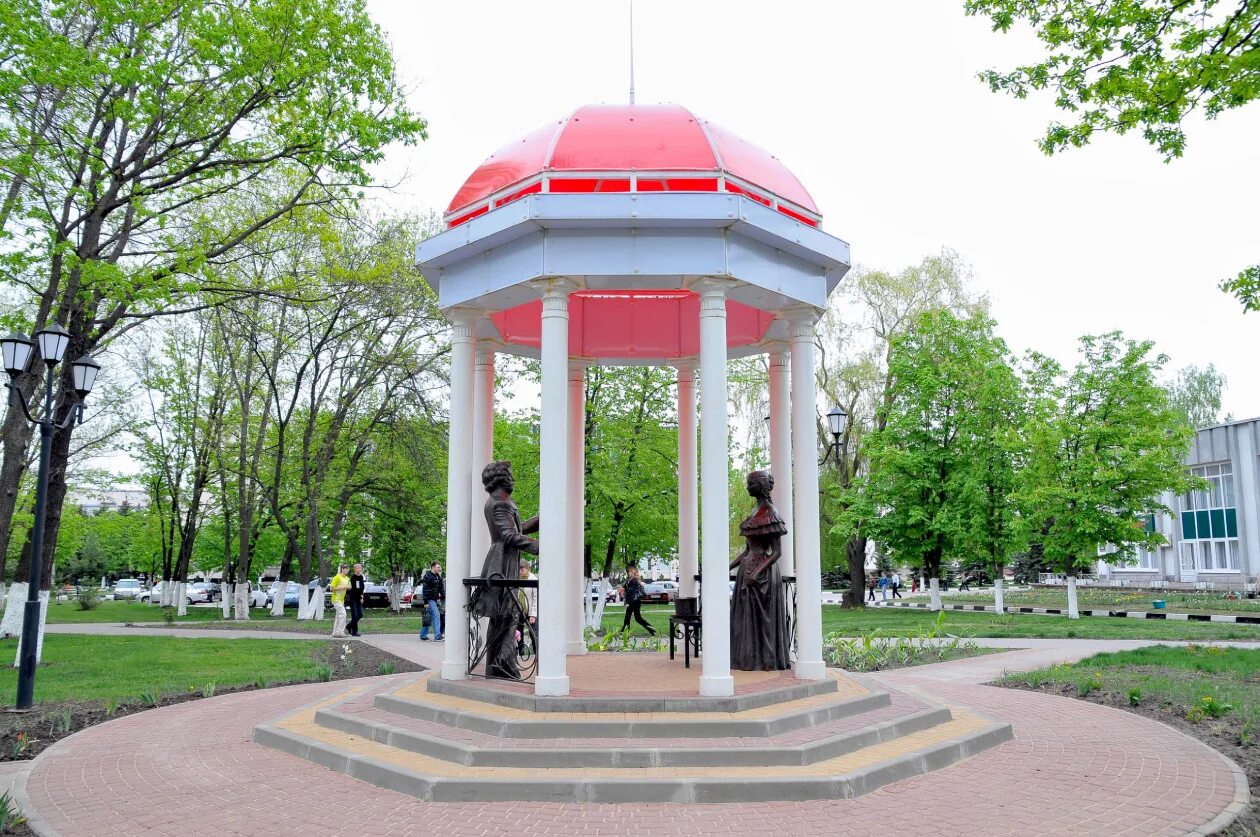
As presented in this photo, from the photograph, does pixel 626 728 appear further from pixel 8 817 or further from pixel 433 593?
pixel 433 593

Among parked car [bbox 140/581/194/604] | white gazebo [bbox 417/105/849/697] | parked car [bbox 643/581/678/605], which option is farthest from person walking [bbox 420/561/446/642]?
parked car [bbox 140/581/194/604]

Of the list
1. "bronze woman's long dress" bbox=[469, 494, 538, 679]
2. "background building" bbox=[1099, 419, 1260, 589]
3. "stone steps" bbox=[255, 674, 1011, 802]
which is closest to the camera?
Result: "stone steps" bbox=[255, 674, 1011, 802]

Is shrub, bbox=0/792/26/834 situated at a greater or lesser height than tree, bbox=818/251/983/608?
lesser

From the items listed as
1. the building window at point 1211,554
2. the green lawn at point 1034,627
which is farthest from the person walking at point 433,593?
the building window at point 1211,554

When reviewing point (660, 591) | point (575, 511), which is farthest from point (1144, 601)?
point (575, 511)

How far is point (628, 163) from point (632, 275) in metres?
1.46

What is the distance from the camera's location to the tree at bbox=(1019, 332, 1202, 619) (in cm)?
2580

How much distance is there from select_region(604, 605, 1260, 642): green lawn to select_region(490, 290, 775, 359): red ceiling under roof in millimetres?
8396

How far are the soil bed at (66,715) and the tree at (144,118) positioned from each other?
5512mm

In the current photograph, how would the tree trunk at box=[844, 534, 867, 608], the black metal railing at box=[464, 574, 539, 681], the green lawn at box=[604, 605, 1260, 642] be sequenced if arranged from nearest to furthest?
the black metal railing at box=[464, 574, 539, 681], the green lawn at box=[604, 605, 1260, 642], the tree trunk at box=[844, 534, 867, 608]

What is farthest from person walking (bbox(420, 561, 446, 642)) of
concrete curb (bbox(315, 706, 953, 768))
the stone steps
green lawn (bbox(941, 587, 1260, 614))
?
green lawn (bbox(941, 587, 1260, 614))

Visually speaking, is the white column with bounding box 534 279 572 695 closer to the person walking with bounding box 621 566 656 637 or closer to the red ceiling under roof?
the red ceiling under roof

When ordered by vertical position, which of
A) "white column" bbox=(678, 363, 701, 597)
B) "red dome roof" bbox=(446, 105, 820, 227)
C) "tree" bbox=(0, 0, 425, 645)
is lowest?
"white column" bbox=(678, 363, 701, 597)

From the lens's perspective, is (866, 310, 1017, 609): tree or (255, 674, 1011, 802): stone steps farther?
(866, 310, 1017, 609): tree
